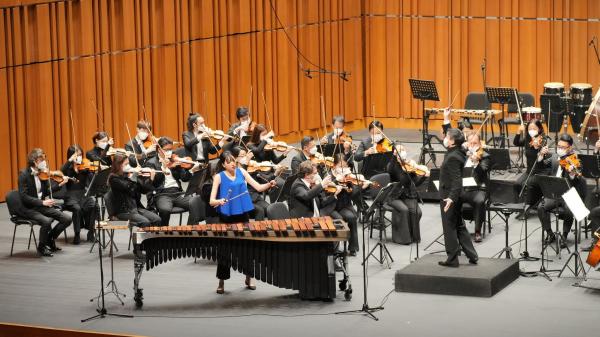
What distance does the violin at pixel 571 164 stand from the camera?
12.6m

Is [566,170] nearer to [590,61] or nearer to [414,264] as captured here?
[414,264]

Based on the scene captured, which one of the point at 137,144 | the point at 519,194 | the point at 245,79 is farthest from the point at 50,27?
the point at 519,194

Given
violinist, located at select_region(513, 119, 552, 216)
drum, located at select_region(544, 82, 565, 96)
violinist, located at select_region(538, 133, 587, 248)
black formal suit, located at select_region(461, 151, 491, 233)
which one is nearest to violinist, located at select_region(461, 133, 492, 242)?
black formal suit, located at select_region(461, 151, 491, 233)

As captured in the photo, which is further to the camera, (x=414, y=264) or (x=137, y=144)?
(x=137, y=144)

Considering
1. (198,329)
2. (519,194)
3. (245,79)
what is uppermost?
(245,79)

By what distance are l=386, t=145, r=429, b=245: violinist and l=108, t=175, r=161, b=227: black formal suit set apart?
2.71 metres

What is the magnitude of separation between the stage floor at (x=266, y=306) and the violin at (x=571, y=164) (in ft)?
2.97

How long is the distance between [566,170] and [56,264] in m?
5.70

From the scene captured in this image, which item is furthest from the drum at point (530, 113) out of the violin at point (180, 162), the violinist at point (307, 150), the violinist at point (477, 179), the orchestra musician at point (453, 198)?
the orchestra musician at point (453, 198)

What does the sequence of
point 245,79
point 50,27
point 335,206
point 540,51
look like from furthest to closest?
point 540,51 → point 245,79 → point 50,27 → point 335,206

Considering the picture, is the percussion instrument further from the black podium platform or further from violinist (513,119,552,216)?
violinist (513,119,552,216)

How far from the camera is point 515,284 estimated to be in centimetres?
1129

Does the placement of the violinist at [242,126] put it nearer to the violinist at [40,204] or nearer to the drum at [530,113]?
the violinist at [40,204]

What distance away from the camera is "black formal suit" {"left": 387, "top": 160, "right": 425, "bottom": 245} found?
43.1ft
